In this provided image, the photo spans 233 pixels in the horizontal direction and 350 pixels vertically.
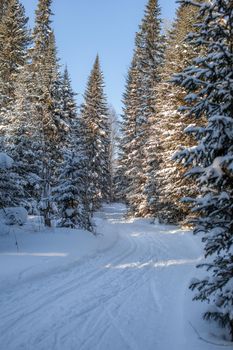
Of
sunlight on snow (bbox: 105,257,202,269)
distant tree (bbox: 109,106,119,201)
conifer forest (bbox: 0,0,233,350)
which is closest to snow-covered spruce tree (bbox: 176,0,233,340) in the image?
conifer forest (bbox: 0,0,233,350)

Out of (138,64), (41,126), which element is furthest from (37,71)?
(138,64)

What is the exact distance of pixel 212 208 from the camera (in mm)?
6566

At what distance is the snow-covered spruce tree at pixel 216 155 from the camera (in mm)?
6242

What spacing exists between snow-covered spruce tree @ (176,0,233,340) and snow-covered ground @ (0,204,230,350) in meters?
0.94

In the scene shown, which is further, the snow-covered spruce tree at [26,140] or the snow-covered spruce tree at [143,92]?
the snow-covered spruce tree at [143,92]

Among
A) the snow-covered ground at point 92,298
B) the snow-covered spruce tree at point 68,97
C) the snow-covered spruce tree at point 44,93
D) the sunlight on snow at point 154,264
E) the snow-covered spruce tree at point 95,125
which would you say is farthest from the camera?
the snow-covered spruce tree at point 95,125

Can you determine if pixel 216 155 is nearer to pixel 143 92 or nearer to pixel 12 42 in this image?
pixel 12 42

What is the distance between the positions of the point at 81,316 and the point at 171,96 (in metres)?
20.0

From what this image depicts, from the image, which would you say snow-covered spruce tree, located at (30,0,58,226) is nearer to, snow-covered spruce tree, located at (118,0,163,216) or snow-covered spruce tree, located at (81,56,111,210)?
snow-covered spruce tree, located at (81,56,111,210)

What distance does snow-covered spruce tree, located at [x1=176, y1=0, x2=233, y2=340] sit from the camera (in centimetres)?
624

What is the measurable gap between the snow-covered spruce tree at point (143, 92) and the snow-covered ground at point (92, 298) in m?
19.8

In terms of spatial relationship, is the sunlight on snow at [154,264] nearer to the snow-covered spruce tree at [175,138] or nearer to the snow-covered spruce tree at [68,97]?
the snow-covered spruce tree at [175,138]

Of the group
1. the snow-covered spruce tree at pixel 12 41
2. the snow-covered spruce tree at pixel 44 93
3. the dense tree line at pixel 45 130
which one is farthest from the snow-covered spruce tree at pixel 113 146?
the snow-covered spruce tree at pixel 44 93

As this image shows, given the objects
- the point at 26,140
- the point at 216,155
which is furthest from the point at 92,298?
the point at 26,140
